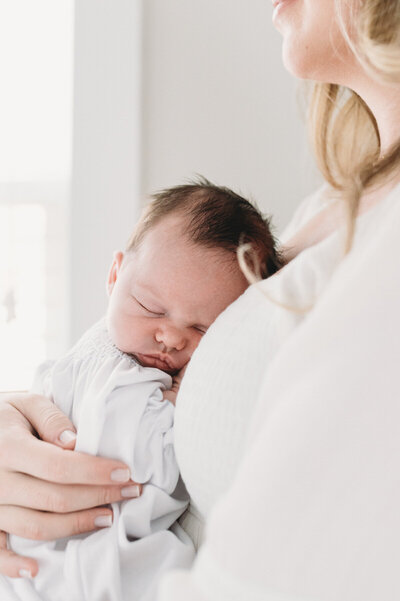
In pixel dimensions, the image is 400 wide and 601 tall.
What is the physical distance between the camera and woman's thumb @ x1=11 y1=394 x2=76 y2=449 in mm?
830

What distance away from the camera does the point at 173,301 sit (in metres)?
0.94

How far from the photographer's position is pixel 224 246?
0.96 meters

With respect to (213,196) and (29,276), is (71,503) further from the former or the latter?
(29,276)

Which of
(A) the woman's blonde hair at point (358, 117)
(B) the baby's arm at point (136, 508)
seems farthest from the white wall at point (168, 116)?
(B) the baby's arm at point (136, 508)

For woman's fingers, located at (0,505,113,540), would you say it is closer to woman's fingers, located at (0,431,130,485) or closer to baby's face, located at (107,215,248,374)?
woman's fingers, located at (0,431,130,485)

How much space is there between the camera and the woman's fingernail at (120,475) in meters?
0.76

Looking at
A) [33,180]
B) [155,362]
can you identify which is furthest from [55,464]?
[33,180]

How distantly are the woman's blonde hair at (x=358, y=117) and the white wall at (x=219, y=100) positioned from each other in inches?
10.0

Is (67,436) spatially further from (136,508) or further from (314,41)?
(314,41)

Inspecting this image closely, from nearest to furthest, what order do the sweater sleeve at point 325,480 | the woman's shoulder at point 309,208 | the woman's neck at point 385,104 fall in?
1. the sweater sleeve at point 325,480
2. the woman's neck at point 385,104
3. the woman's shoulder at point 309,208

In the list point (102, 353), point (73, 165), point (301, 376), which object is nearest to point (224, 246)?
point (102, 353)

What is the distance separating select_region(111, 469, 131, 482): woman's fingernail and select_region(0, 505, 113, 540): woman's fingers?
0.19 feet

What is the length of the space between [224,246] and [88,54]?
2.76 feet

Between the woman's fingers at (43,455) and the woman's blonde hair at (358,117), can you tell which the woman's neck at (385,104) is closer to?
the woman's blonde hair at (358,117)
